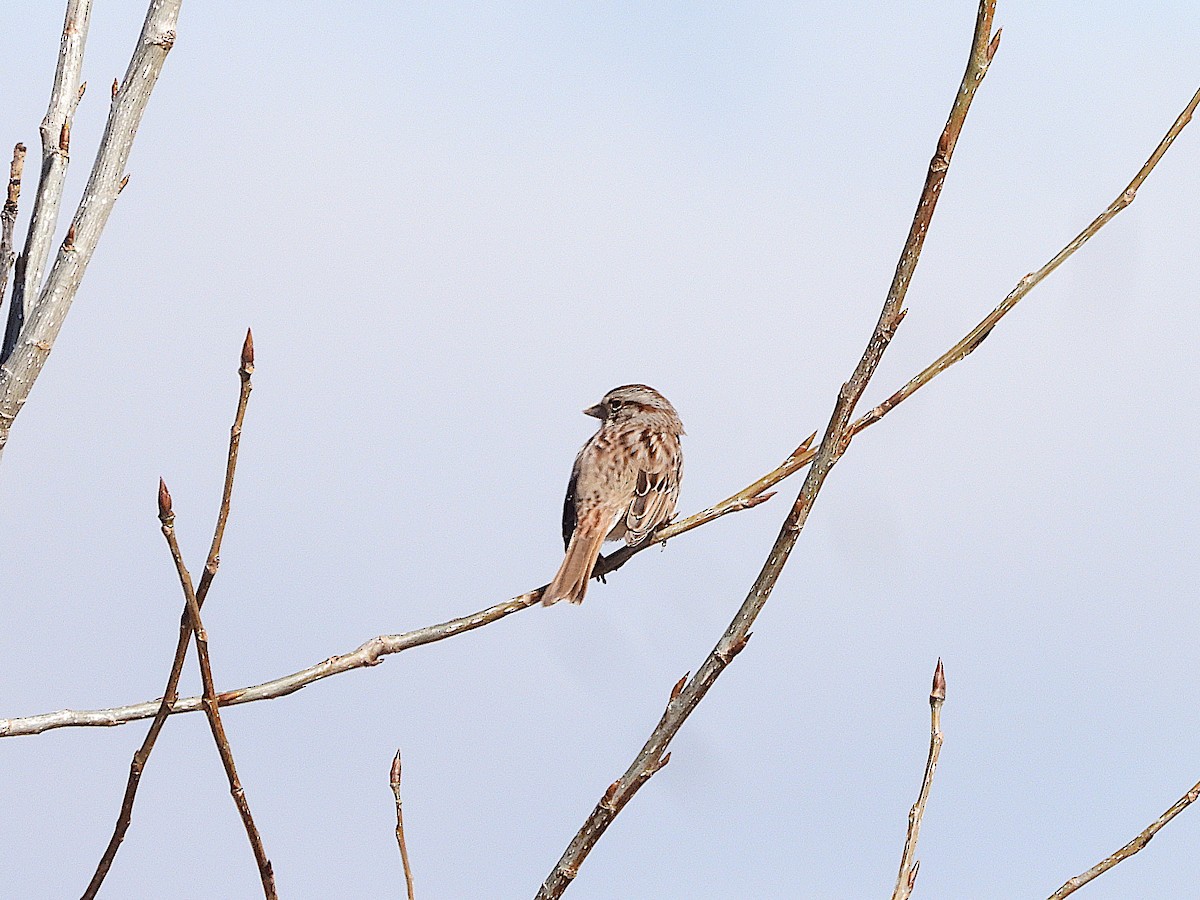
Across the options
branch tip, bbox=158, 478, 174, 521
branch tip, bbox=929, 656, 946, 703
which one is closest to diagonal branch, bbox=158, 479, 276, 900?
branch tip, bbox=158, 478, 174, 521

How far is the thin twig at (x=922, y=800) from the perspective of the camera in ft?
8.89

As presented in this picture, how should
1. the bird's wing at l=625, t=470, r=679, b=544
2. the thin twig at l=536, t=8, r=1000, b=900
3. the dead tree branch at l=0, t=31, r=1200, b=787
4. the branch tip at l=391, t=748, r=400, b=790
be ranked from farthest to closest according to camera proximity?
the bird's wing at l=625, t=470, r=679, b=544, the branch tip at l=391, t=748, r=400, b=790, the dead tree branch at l=0, t=31, r=1200, b=787, the thin twig at l=536, t=8, r=1000, b=900

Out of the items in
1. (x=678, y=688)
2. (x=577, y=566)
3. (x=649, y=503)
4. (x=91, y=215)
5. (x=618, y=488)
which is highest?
(x=618, y=488)

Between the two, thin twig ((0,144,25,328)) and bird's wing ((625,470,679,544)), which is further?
bird's wing ((625,470,679,544))

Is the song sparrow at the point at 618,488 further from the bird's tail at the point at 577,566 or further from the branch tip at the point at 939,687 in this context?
the branch tip at the point at 939,687

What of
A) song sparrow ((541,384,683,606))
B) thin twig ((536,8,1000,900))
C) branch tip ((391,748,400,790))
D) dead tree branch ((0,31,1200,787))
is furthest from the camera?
song sparrow ((541,384,683,606))

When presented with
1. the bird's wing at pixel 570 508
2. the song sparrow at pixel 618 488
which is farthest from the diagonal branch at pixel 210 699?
the bird's wing at pixel 570 508

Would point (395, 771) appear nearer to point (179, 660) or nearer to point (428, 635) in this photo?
point (428, 635)

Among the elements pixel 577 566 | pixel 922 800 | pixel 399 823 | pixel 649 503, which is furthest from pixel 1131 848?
pixel 649 503

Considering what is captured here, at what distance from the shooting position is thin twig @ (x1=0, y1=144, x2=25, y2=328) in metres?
3.35

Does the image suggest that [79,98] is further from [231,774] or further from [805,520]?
[805,520]

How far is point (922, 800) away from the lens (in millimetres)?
2891

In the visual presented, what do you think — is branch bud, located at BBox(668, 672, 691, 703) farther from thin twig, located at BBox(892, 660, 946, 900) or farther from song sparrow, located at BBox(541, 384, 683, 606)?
song sparrow, located at BBox(541, 384, 683, 606)

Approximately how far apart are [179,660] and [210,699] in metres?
0.10
